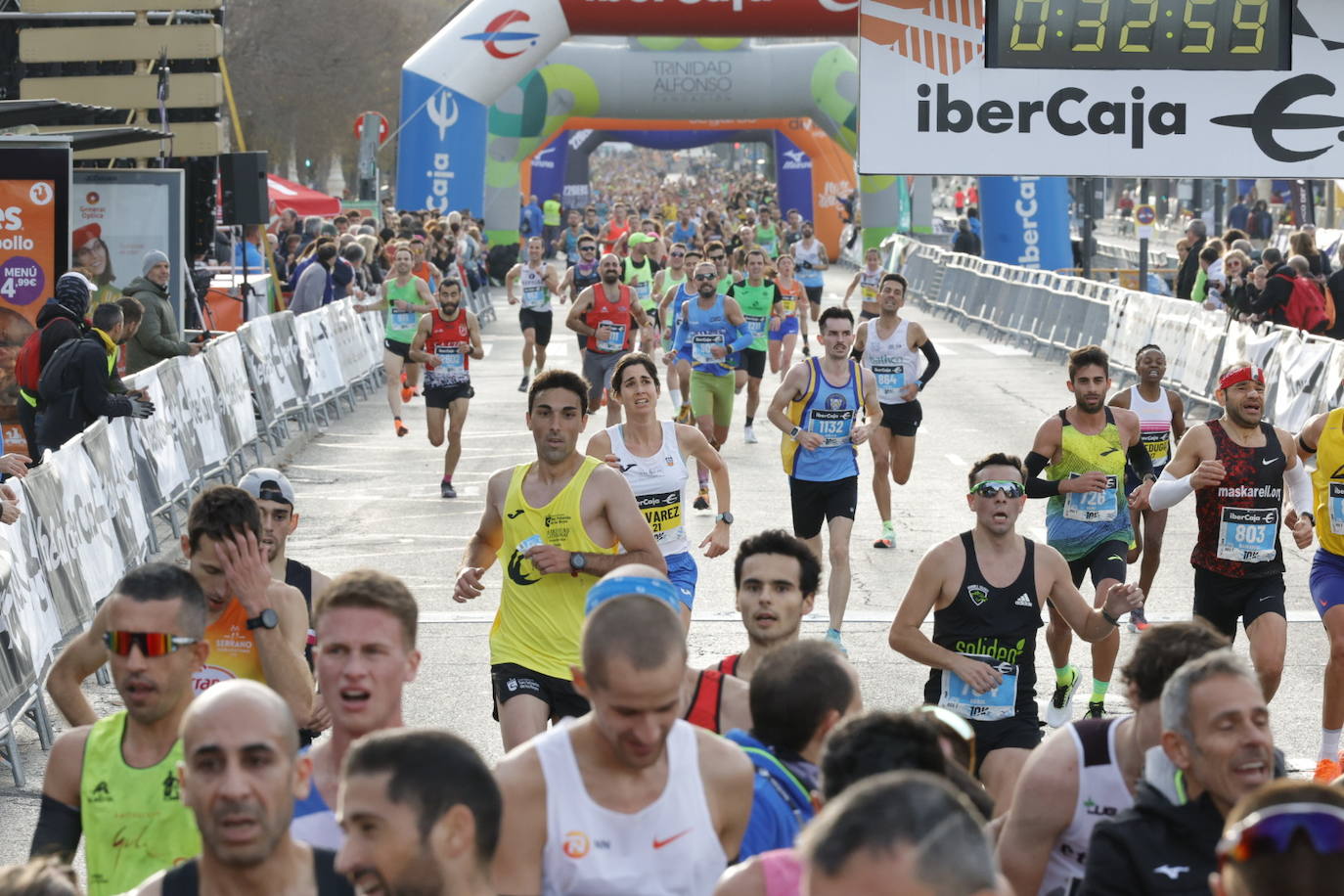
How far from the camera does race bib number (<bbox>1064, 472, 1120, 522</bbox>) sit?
958 cm

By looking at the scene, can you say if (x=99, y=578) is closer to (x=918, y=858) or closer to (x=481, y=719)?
(x=481, y=719)

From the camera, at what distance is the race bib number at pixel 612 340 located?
58.8 feet

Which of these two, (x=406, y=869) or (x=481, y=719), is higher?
(x=406, y=869)

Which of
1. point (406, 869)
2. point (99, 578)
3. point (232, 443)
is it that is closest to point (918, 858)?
point (406, 869)

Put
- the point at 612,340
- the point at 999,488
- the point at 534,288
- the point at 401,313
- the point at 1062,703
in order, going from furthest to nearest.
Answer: the point at 534,288
the point at 401,313
the point at 612,340
the point at 1062,703
the point at 999,488

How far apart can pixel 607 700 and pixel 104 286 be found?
44.7 ft

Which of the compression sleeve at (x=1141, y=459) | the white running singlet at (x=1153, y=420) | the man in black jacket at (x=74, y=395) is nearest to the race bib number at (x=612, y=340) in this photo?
the man in black jacket at (x=74, y=395)

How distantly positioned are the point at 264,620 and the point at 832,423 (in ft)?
21.8

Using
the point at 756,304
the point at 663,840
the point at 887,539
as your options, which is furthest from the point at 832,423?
the point at 756,304

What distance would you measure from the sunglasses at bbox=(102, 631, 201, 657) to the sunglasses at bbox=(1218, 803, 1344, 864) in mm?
2557

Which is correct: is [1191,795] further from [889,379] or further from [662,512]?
[889,379]

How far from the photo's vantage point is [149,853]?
14.1 ft

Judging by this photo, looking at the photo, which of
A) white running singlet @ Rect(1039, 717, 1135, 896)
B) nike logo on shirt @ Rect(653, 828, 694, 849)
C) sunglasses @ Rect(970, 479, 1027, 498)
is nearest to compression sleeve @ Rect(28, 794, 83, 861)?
nike logo on shirt @ Rect(653, 828, 694, 849)

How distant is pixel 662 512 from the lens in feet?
30.8
